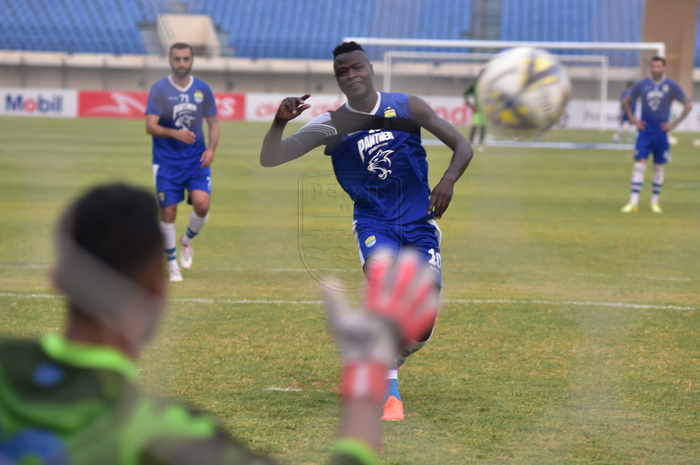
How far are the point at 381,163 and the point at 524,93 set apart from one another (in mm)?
763

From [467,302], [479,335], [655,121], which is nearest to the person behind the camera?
[479,335]

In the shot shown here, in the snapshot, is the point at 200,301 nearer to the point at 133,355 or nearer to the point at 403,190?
the point at 403,190

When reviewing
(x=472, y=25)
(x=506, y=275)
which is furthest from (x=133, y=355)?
(x=472, y=25)

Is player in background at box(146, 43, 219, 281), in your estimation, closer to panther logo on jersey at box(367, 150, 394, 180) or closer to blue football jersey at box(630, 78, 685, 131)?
panther logo on jersey at box(367, 150, 394, 180)

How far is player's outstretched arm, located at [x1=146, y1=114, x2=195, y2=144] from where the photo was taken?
6457 millimetres

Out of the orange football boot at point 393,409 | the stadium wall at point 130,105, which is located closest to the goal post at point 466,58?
the stadium wall at point 130,105

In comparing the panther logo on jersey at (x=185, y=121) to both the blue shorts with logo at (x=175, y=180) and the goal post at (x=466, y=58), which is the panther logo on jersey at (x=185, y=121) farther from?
the goal post at (x=466, y=58)

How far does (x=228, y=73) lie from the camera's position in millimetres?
37062

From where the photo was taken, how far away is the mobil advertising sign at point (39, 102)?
3362cm

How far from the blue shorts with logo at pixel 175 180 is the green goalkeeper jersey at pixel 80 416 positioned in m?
5.54

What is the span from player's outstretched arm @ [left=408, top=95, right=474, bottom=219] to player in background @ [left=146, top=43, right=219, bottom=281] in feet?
10.4

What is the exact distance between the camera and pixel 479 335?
5062 millimetres

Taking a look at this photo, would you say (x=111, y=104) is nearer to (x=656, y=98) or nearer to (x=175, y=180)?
(x=656, y=98)

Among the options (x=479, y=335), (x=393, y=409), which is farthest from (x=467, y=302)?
(x=393, y=409)
